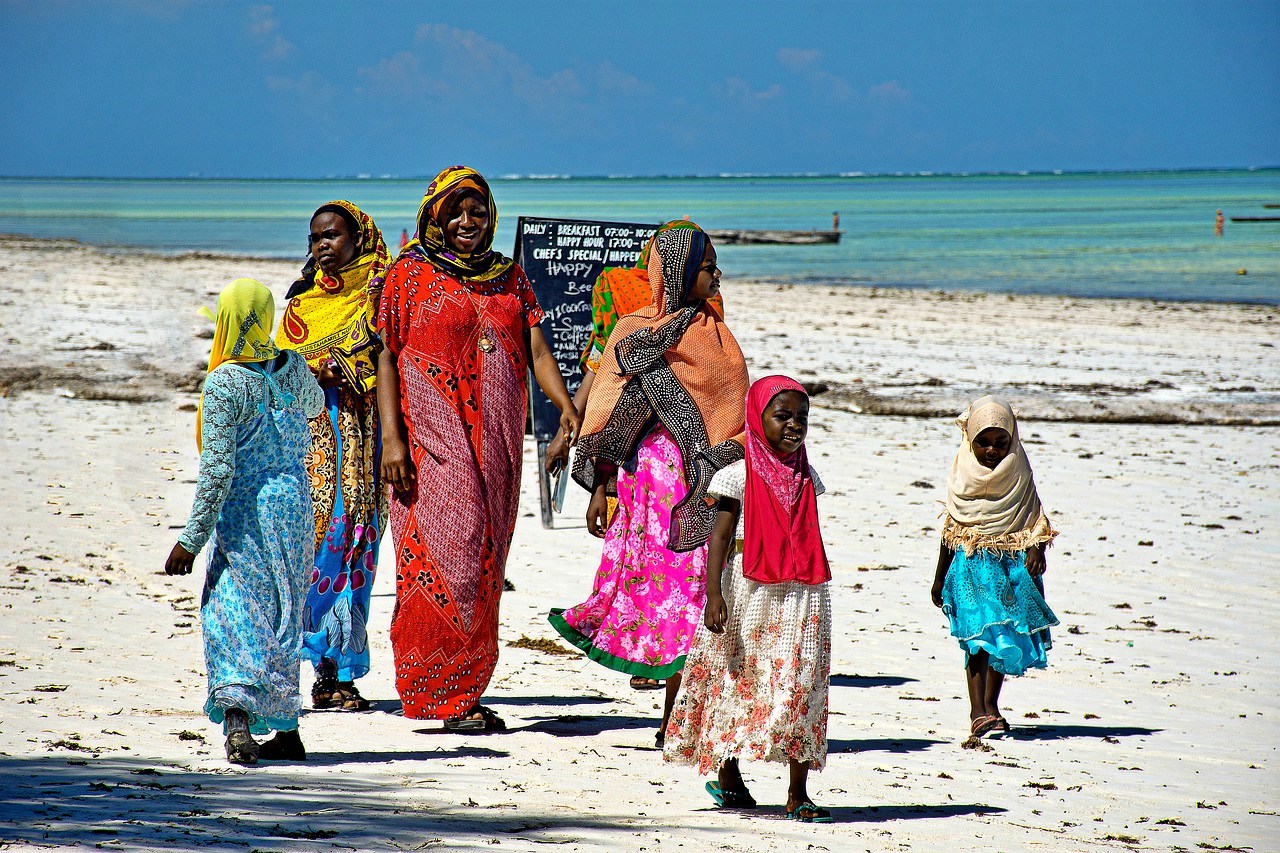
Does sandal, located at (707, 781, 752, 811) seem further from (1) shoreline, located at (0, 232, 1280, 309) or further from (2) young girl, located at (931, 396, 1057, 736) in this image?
(1) shoreline, located at (0, 232, 1280, 309)

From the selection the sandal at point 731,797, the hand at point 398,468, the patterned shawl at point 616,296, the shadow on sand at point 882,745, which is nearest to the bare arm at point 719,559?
the sandal at point 731,797

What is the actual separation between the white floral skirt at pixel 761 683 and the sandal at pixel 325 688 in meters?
1.83

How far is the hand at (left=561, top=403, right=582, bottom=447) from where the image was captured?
555 centimetres

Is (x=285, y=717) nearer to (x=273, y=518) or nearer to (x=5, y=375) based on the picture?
(x=273, y=518)

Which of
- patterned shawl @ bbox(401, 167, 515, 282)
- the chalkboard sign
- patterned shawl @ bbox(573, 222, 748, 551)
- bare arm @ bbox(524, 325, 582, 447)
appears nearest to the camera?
patterned shawl @ bbox(573, 222, 748, 551)

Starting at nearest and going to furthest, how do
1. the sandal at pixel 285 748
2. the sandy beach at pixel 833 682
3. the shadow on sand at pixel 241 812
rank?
the shadow on sand at pixel 241 812
the sandy beach at pixel 833 682
the sandal at pixel 285 748

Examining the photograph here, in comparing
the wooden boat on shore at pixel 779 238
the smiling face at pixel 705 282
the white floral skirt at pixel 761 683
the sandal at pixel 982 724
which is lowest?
the sandal at pixel 982 724

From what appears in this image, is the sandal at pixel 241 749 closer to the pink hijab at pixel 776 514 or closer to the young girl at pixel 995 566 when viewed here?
the pink hijab at pixel 776 514

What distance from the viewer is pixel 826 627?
426cm

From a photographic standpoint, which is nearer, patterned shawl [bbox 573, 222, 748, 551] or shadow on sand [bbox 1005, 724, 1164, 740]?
patterned shawl [bbox 573, 222, 748, 551]

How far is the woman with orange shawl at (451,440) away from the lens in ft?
17.3

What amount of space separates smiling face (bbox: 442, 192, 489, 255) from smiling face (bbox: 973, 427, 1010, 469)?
85.5 inches

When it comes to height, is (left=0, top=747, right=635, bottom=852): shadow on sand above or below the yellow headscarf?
below

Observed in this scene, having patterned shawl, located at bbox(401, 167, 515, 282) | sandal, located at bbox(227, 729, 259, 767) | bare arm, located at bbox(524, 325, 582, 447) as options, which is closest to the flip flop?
sandal, located at bbox(227, 729, 259, 767)
